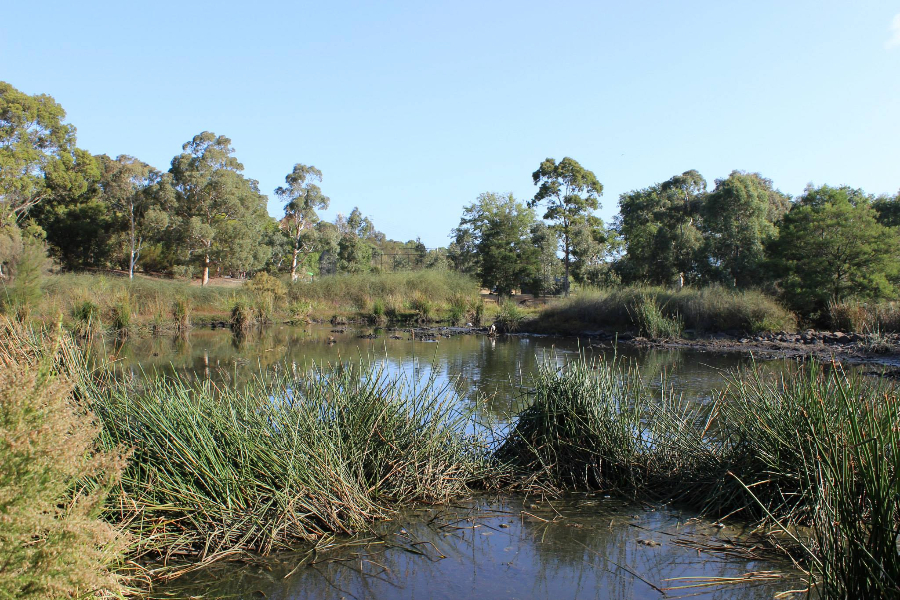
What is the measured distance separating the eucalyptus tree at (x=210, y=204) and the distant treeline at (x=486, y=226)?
0.09 m

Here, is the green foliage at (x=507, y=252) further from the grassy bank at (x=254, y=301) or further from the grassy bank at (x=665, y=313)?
the grassy bank at (x=665, y=313)

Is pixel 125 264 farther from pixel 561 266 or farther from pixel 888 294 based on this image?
pixel 888 294

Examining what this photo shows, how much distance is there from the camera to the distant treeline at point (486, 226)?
2359 centimetres

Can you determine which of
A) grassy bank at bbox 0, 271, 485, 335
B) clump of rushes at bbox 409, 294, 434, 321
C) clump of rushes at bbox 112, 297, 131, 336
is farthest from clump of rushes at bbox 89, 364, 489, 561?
clump of rushes at bbox 409, 294, 434, 321

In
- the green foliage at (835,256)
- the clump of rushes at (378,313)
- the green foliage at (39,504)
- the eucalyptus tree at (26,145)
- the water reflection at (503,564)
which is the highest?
the eucalyptus tree at (26,145)

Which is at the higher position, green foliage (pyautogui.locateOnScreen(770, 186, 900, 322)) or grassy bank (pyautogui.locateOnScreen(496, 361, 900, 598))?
green foliage (pyautogui.locateOnScreen(770, 186, 900, 322))

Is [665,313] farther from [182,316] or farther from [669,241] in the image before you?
[182,316]

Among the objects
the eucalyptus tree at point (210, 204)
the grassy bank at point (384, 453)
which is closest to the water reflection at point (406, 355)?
the grassy bank at point (384, 453)

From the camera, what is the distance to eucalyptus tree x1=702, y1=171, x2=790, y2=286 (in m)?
29.0

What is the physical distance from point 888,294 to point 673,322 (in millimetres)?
7223

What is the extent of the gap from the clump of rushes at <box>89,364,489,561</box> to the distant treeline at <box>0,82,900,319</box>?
22.1 meters

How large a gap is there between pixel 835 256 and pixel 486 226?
21.1 metres

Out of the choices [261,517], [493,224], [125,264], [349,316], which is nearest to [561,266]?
[493,224]

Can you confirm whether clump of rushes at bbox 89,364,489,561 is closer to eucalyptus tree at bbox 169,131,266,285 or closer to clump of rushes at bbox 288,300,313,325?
clump of rushes at bbox 288,300,313,325
